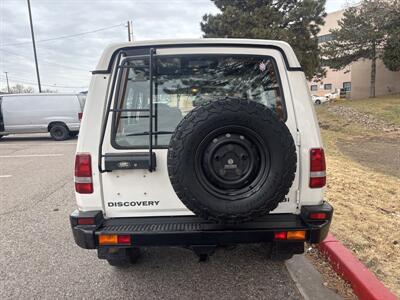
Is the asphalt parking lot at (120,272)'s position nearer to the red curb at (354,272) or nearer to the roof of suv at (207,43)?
the red curb at (354,272)

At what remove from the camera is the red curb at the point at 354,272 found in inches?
111

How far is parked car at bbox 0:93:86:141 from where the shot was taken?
51.8ft

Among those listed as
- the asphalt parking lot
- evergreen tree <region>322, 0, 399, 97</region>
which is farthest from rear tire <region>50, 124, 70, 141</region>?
evergreen tree <region>322, 0, 399, 97</region>

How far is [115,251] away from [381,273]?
91.9 inches

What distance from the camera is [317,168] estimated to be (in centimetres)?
282

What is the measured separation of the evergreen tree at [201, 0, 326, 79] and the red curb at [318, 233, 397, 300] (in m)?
20.6

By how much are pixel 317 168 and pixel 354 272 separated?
1054 millimetres

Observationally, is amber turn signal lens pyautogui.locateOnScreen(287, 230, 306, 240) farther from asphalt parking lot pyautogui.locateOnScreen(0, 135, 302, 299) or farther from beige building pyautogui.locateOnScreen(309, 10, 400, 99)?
beige building pyautogui.locateOnScreen(309, 10, 400, 99)

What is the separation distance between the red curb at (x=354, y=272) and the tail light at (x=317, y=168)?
91 cm

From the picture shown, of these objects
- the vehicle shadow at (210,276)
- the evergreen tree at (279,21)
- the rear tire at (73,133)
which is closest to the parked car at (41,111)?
the rear tire at (73,133)

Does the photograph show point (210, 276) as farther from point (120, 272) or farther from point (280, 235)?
point (280, 235)

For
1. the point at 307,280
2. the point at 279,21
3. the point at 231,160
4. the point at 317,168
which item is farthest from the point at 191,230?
the point at 279,21

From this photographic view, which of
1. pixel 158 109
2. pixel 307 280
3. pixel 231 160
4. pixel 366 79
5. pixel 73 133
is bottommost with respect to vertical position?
pixel 307 280

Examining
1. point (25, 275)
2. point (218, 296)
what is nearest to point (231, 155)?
point (218, 296)
